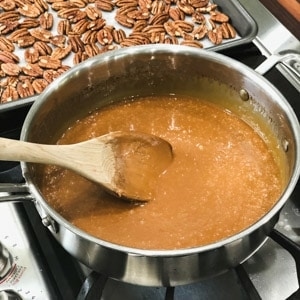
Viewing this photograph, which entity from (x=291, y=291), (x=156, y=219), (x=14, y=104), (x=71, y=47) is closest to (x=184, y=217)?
(x=156, y=219)

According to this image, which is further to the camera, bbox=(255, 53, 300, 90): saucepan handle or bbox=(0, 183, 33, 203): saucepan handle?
bbox=(255, 53, 300, 90): saucepan handle

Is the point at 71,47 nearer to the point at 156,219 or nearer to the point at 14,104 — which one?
the point at 14,104

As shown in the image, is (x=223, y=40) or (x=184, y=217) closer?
(x=184, y=217)

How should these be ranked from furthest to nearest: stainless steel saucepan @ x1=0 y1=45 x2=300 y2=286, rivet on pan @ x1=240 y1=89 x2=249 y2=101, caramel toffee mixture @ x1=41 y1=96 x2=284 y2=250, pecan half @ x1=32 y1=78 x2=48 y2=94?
pecan half @ x1=32 y1=78 x2=48 y2=94, rivet on pan @ x1=240 y1=89 x2=249 y2=101, caramel toffee mixture @ x1=41 y1=96 x2=284 y2=250, stainless steel saucepan @ x1=0 y1=45 x2=300 y2=286

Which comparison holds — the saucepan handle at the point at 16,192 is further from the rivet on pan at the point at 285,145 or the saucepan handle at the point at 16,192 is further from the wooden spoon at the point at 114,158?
the rivet on pan at the point at 285,145

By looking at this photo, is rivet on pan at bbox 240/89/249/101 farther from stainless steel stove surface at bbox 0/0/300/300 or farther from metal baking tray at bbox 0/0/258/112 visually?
metal baking tray at bbox 0/0/258/112

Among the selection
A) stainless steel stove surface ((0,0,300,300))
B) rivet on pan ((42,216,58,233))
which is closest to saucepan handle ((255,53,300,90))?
stainless steel stove surface ((0,0,300,300))

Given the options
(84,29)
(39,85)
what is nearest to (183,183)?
(39,85)
